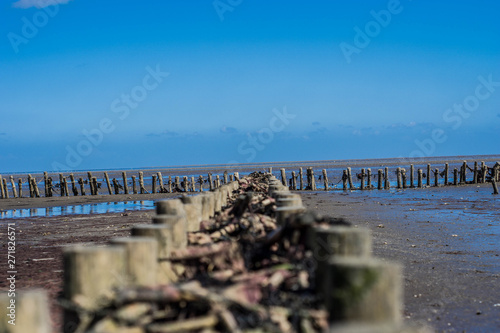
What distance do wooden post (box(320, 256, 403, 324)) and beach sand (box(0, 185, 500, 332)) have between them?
4498mm

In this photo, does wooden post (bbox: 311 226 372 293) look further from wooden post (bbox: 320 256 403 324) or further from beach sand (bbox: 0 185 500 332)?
beach sand (bbox: 0 185 500 332)

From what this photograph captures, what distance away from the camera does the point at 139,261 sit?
3115 millimetres

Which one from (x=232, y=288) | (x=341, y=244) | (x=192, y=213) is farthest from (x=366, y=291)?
(x=192, y=213)

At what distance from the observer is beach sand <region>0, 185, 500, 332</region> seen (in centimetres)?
718

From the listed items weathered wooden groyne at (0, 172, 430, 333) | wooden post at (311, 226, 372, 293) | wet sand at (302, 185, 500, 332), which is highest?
wooden post at (311, 226, 372, 293)

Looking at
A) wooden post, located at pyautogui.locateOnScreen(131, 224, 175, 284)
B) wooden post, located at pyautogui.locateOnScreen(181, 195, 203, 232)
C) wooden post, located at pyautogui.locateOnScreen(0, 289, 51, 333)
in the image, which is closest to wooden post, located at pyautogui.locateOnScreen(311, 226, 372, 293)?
wooden post, located at pyautogui.locateOnScreen(131, 224, 175, 284)

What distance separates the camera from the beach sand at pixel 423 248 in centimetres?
718

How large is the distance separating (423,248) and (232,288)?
9455 mm

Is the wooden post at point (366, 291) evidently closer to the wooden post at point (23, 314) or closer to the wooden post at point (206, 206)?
the wooden post at point (23, 314)

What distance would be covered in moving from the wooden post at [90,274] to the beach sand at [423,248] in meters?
4.02

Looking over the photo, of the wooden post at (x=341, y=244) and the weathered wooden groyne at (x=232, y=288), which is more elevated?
the wooden post at (x=341, y=244)

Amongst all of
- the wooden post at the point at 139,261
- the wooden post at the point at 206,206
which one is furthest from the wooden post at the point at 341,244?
the wooden post at the point at 206,206

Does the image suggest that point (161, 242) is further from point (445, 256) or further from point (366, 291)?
point (445, 256)

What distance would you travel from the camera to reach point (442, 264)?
32.5 feet
